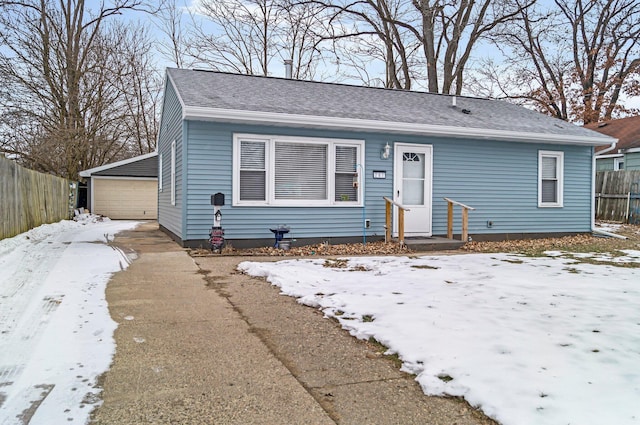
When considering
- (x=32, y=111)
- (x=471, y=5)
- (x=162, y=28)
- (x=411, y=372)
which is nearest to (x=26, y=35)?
(x=32, y=111)

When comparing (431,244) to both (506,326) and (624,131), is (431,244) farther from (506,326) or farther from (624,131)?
(624,131)

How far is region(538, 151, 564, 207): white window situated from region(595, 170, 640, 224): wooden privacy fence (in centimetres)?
615

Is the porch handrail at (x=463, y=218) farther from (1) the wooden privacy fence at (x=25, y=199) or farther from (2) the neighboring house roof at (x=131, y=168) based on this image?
(2) the neighboring house roof at (x=131, y=168)

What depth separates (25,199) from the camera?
10.4 m

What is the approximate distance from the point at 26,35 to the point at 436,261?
63.9 feet

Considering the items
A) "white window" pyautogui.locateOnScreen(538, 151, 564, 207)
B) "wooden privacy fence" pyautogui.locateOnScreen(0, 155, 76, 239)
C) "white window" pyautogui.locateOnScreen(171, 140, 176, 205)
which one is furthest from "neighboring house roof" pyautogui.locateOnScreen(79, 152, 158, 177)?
"white window" pyautogui.locateOnScreen(538, 151, 564, 207)

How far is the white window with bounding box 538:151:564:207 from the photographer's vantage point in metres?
11.5

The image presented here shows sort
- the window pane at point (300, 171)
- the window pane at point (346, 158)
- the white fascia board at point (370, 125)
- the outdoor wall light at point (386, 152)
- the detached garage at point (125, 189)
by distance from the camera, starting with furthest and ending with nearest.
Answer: the detached garage at point (125, 189) → the outdoor wall light at point (386, 152) → the window pane at point (346, 158) → the window pane at point (300, 171) → the white fascia board at point (370, 125)

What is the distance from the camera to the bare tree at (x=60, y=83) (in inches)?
749

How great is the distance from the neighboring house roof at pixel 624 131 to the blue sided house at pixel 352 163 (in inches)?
341

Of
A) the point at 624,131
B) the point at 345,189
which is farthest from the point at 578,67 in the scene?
the point at 345,189

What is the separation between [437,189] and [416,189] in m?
0.48

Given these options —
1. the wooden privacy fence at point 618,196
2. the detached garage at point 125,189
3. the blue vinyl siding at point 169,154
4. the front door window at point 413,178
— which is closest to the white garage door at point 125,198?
the detached garage at point 125,189

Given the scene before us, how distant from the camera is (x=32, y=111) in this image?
1956cm
